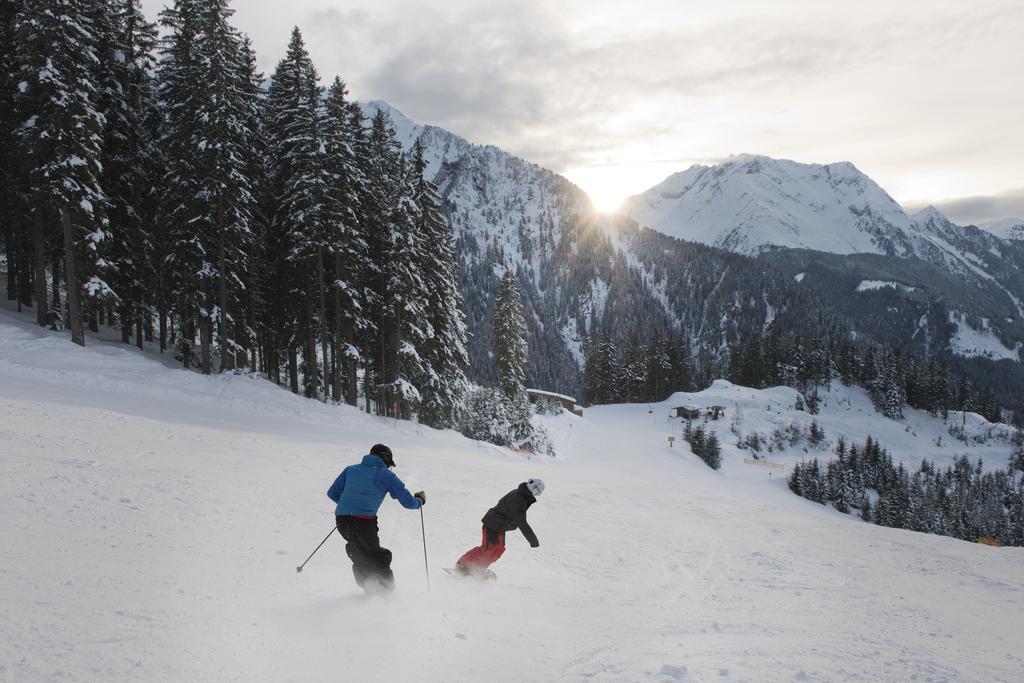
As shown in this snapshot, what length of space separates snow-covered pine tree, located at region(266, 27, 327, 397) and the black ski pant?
19567mm

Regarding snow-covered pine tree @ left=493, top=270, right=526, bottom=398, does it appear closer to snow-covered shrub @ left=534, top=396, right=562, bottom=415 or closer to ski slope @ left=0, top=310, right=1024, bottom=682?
snow-covered shrub @ left=534, top=396, right=562, bottom=415

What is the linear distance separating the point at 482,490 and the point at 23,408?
11721 mm

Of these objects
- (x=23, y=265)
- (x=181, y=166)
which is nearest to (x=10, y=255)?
(x=23, y=265)

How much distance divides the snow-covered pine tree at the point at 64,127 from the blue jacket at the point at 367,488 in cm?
2032

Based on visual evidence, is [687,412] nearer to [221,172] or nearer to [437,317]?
[437,317]

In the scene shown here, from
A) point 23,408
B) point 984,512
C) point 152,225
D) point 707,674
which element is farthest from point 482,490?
point 984,512

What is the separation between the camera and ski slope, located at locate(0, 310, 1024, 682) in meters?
5.20

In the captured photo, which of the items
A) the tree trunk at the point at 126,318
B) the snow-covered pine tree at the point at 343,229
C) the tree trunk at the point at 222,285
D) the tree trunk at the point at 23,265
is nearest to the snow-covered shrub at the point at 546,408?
the snow-covered pine tree at the point at 343,229

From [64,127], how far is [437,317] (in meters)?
19.2

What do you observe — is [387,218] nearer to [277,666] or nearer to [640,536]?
[640,536]

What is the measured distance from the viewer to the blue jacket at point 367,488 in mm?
6832

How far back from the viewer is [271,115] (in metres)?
28.1

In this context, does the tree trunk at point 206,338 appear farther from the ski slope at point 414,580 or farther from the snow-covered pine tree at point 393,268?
the snow-covered pine tree at point 393,268

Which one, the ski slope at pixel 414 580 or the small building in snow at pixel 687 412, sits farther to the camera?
the small building in snow at pixel 687 412
